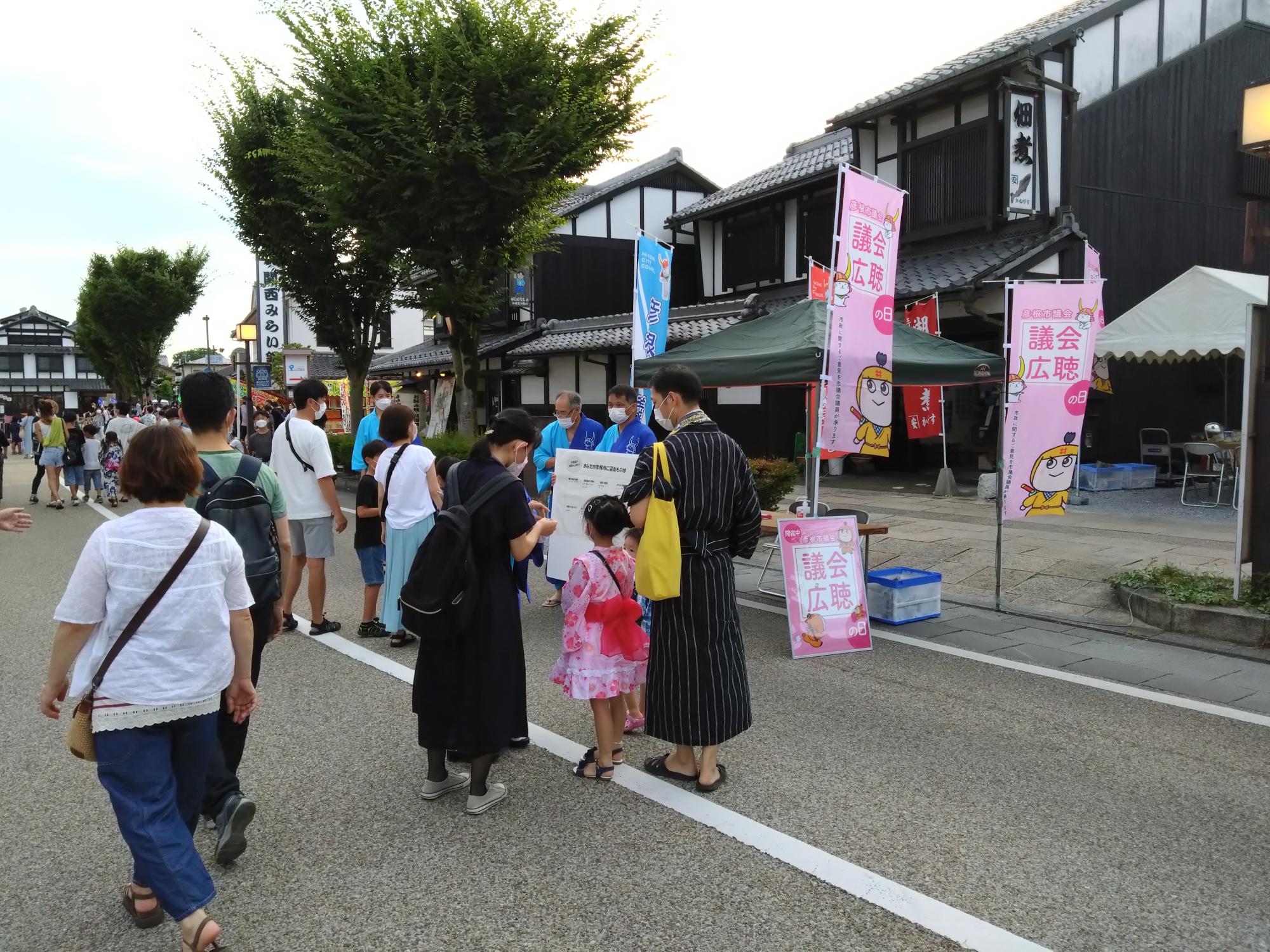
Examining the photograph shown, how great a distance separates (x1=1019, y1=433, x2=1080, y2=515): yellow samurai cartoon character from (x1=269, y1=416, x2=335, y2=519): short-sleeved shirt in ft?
17.4

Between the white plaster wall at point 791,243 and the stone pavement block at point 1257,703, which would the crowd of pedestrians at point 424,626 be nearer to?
the stone pavement block at point 1257,703

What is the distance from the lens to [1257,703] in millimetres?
4965

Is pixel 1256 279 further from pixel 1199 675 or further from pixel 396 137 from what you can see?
pixel 396 137

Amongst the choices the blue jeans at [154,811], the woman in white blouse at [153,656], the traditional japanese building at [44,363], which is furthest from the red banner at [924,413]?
the traditional japanese building at [44,363]

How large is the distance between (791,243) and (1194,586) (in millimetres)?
12845

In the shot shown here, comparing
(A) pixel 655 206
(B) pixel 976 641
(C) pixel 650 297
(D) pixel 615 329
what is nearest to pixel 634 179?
(A) pixel 655 206

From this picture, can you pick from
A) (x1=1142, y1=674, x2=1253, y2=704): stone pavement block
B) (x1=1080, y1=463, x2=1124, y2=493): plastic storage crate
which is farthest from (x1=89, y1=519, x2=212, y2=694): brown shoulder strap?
(x1=1080, y1=463, x2=1124, y2=493): plastic storage crate

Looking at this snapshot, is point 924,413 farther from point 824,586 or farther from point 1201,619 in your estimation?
point 824,586

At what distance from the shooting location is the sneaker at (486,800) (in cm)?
362

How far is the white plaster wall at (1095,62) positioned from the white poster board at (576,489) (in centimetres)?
1218

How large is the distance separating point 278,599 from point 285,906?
1245 millimetres

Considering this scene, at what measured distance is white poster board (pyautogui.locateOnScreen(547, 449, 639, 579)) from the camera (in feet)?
20.3

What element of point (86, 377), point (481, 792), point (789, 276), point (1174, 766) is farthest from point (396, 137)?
point (86, 377)

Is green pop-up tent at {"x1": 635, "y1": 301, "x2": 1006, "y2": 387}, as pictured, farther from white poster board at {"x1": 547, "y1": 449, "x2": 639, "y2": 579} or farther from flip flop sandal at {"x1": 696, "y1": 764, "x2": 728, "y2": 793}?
flip flop sandal at {"x1": 696, "y1": 764, "x2": 728, "y2": 793}
